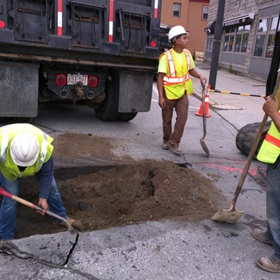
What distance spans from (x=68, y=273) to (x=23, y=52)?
3480 millimetres

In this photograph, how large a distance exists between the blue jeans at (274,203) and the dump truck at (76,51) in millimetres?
3462

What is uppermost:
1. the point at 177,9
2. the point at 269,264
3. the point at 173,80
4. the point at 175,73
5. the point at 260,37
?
the point at 177,9

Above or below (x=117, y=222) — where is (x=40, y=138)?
above

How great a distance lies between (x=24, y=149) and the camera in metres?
2.52

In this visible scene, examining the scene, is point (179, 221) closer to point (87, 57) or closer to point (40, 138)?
point (40, 138)

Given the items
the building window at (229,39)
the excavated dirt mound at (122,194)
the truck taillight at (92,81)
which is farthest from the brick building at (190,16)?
the excavated dirt mound at (122,194)

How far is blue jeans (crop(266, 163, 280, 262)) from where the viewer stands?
8.73 feet

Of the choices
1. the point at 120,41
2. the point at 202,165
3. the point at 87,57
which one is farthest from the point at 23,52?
the point at 202,165

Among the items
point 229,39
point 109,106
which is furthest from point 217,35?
point 229,39

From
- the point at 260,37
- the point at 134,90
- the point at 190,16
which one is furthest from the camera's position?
the point at 190,16

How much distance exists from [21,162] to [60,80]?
3.10 meters

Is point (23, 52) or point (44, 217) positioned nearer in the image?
point (44, 217)

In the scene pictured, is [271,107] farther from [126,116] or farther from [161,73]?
[126,116]

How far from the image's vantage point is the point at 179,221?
320 centimetres
